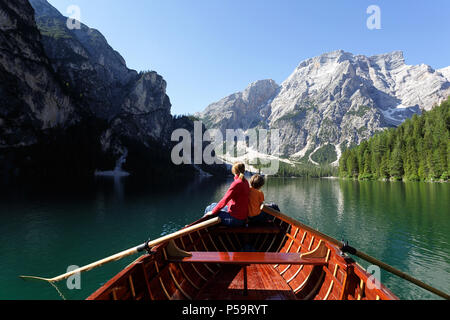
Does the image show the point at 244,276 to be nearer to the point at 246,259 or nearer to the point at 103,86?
the point at 246,259

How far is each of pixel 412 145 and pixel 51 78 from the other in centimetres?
16119

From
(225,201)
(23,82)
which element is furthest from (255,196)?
(23,82)

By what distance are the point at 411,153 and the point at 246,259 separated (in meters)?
105

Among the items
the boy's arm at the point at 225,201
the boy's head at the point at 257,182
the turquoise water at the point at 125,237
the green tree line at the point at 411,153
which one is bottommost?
the turquoise water at the point at 125,237

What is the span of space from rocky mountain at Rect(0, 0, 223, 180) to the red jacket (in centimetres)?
11918

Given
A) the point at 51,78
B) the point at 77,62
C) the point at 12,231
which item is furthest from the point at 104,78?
the point at 12,231

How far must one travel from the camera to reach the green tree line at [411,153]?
7362cm

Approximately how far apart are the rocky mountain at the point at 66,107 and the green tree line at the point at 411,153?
12237 centimetres

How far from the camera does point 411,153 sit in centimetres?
8469

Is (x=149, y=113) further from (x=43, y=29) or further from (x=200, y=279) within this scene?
(x=200, y=279)

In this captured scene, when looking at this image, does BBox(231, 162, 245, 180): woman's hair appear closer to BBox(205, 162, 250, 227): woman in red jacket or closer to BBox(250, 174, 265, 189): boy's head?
BBox(205, 162, 250, 227): woman in red jacket

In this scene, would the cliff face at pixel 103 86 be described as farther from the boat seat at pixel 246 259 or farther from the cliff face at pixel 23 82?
the boat seat at pixel 246 259

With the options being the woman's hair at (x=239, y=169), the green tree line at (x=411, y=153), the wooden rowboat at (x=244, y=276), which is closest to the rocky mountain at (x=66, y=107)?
the wooden rowboat at (x=244, y=276)

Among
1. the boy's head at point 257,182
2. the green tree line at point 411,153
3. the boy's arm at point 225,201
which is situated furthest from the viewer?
the green tree line at point 411,153
